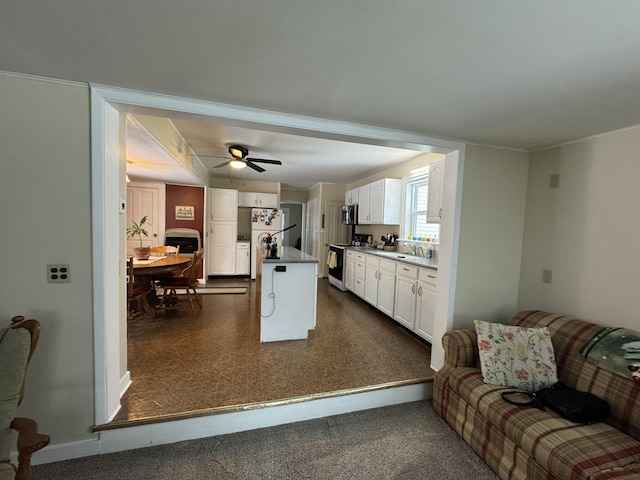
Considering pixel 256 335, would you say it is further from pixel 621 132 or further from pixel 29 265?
pixel 621 132

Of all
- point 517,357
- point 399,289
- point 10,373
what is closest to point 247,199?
point 399,289

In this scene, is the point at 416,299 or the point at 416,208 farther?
the point at 416,208

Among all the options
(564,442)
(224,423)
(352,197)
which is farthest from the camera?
(352,197)

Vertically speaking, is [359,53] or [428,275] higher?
[359,53]

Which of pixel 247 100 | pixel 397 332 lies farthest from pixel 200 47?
pixel 397 332

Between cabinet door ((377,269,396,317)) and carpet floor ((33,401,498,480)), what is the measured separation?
1.71m

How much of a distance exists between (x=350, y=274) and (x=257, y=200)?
9.84 feet

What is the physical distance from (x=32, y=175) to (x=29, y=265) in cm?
51

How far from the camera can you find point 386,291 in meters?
3.79

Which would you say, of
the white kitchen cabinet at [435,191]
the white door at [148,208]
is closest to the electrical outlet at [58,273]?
the white kitchen cabinet at [435,191]

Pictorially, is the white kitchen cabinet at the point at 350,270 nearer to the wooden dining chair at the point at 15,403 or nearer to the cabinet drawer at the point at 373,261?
the cabinet drawer at the point at 373,261

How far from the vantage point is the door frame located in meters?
1.60

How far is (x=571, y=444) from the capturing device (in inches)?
52.3

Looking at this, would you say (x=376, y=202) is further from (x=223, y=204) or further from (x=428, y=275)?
(x=223, y=204)
